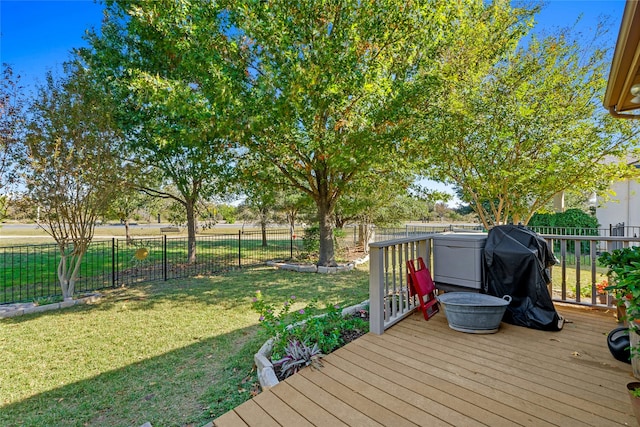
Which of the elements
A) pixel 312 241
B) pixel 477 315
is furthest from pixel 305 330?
A: pixel 312 241

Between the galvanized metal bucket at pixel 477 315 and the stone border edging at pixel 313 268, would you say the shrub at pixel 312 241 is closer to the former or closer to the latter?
the stone border edging at pixel 313 268

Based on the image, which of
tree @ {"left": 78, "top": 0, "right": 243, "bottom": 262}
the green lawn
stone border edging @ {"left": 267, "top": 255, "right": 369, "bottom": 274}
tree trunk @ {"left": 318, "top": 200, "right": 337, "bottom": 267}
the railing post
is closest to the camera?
the green lawn

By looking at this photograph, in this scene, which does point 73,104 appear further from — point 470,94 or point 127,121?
point 470,94

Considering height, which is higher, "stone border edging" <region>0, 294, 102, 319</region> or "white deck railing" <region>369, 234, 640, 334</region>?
"white deck railing" <region>369, 234, 640, 334</region>

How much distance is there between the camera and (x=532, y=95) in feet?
20.9

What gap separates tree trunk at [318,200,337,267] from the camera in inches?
335

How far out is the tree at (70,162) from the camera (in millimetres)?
5043

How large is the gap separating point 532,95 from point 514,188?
201 centimetres

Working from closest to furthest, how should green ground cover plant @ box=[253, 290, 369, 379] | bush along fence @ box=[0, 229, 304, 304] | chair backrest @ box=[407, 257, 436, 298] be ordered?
1. green ground cover plant @ box=[253, 290, 369, 379]
2. chair backrest @ box=[407, 257, 436, 298]
3. bush along fence @ box=[0, 229, 304, 304]

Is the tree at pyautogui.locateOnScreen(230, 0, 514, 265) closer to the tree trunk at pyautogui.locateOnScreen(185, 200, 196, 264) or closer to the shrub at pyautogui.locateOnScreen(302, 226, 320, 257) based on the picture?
the tree trunk at pyautogui.locateOnScreen(185, 200, 196, 264)

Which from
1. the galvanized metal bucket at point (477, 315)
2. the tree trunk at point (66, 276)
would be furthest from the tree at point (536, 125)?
the tree trunk at point (66, 276)

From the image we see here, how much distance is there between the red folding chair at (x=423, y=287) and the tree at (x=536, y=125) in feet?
13.1

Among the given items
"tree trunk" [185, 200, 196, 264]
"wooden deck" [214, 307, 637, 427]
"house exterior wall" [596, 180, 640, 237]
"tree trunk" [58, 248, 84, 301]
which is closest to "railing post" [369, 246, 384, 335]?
"wooden deck" [214, 307, 637, 427]

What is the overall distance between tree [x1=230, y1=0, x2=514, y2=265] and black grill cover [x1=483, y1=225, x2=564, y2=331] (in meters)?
3.60
